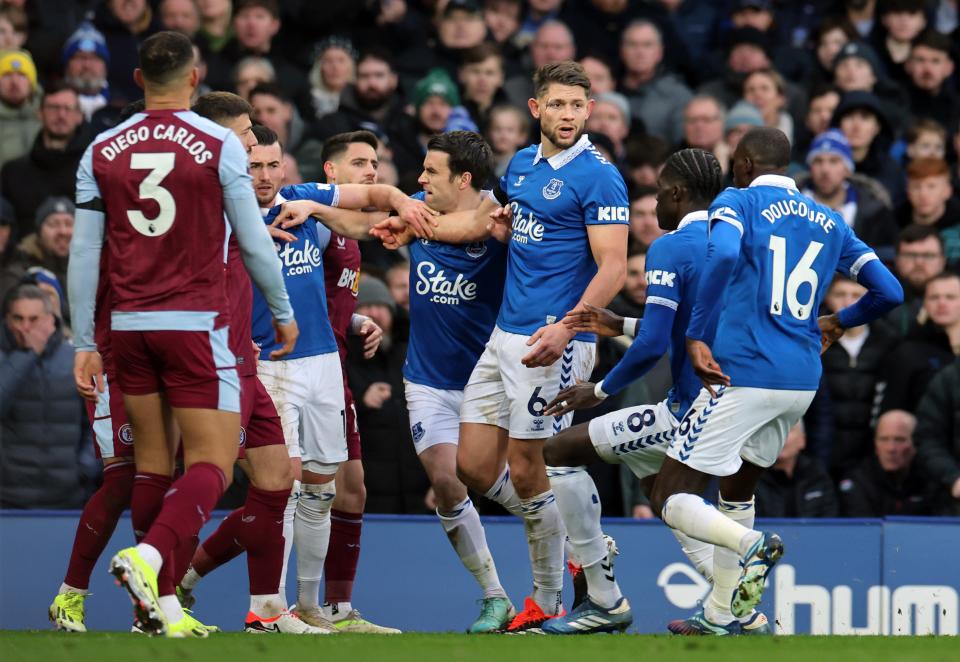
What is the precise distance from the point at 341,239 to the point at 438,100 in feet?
15.8

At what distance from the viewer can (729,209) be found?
24.6 ft

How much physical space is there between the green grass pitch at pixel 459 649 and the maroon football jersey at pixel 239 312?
1234mm

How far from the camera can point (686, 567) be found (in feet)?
34.1

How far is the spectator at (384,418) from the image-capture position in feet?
36.4

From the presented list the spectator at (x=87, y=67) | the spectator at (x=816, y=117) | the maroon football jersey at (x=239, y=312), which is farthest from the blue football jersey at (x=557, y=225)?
the spectator at (x=87, y=67)

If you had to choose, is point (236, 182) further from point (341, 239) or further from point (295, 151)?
point (295, 151)

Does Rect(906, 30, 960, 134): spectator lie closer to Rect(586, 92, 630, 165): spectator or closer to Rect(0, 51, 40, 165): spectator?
Rect(586, 92, 630, 165): spectator

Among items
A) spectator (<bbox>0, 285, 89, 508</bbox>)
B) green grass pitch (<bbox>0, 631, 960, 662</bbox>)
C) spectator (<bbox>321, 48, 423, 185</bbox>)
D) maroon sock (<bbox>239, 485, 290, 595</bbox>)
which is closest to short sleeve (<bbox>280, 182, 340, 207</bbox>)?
maroon sock (<bbox>239, 485, 290, 595</bbox>)

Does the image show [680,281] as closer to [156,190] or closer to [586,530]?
[586,530]

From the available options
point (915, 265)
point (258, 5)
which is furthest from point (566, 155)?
point (258, 5)

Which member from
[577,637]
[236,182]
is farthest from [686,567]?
[236,182]

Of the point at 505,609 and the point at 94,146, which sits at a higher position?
the point at 94,146

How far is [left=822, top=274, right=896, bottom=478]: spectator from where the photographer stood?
1157 cm

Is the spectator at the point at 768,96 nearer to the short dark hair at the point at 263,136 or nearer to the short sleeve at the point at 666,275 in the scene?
the short dark hair at the point at 263,136
